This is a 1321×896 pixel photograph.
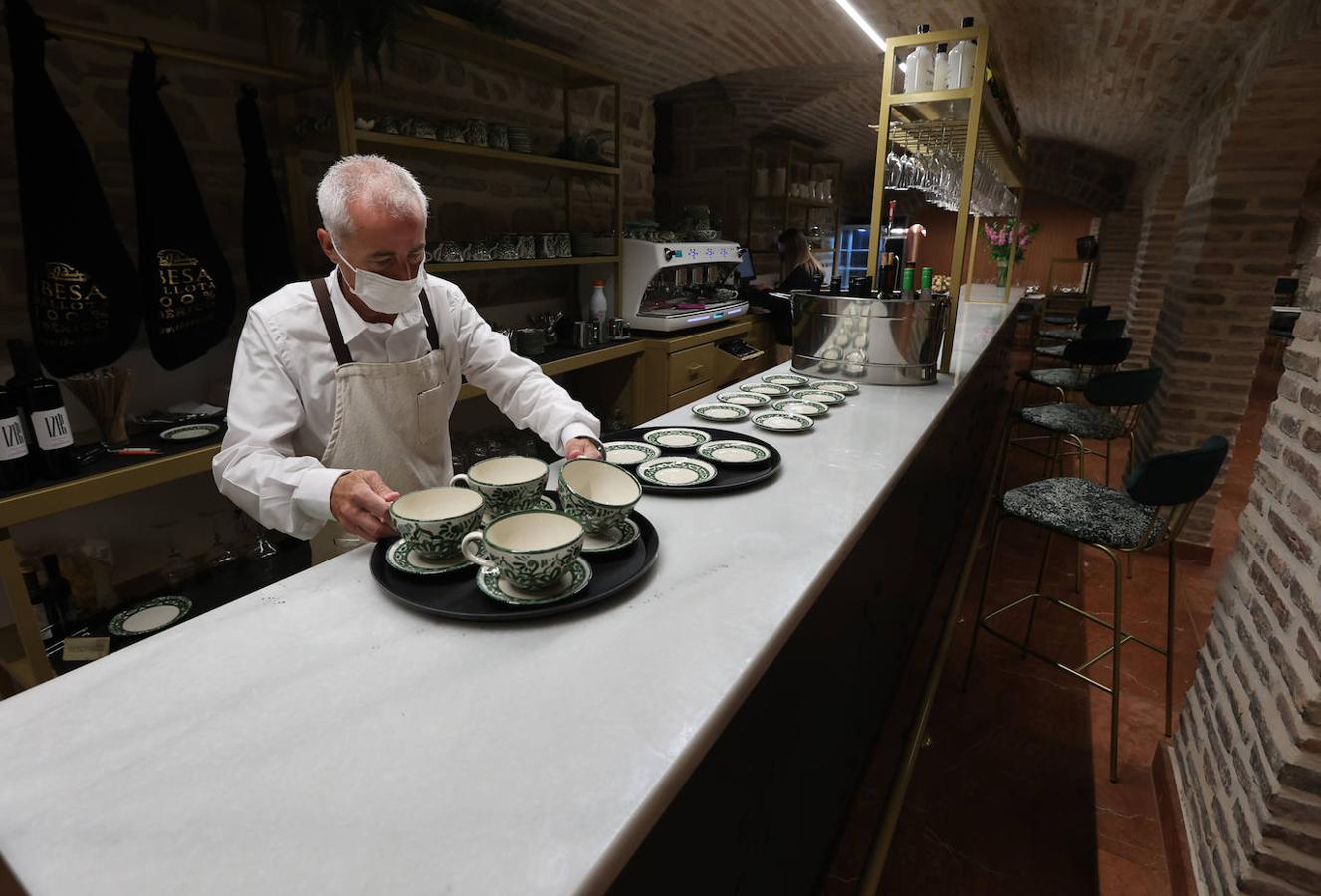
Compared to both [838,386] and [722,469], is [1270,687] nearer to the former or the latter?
[722,469]

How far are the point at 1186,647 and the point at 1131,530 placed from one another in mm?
1219

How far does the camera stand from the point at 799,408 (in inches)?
85.0

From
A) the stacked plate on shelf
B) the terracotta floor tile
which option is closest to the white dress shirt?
the terracotta floor tile

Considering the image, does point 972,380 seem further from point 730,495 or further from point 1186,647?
point 730,495

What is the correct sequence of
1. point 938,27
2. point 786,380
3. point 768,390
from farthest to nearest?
point 938,27, point 786,380, point 768,390

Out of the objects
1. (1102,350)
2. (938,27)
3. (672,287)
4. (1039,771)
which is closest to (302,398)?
(1039,771)

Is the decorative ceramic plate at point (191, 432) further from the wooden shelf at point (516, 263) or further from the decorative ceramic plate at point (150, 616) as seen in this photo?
the wooden shelf at point (516, 263)

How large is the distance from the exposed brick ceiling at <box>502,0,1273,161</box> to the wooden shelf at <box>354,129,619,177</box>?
73 cm

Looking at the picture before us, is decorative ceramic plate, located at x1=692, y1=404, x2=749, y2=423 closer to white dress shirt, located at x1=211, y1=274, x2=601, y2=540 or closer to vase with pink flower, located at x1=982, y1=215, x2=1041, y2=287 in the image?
white dress shirt, located at x1=211, y1=274, x2=601, y2=540

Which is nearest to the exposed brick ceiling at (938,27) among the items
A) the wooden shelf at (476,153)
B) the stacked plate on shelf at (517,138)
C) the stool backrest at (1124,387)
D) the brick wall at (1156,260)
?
the brick wall at (1156,260)

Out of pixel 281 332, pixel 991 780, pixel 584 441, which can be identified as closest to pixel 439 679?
pixel 584 441

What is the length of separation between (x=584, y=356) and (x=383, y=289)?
87.3 inches

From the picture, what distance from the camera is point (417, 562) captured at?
1103 mm

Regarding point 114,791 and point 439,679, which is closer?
point 114,791
